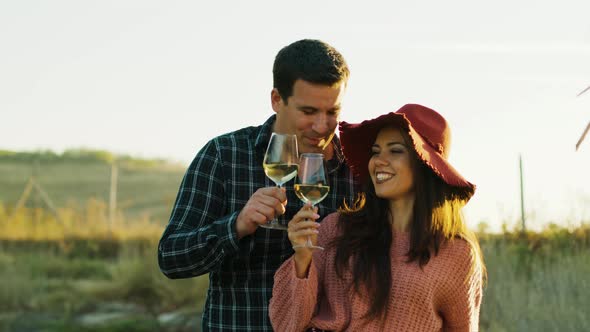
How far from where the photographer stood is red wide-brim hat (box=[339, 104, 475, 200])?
388 cm

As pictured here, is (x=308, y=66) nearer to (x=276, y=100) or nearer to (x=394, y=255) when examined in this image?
(x=276, y=100)

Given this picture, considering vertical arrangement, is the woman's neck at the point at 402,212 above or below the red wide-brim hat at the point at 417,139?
below

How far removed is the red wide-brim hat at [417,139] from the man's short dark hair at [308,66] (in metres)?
0.21

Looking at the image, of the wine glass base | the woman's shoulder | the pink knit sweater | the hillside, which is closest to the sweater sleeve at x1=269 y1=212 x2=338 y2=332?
the pink knit sweater

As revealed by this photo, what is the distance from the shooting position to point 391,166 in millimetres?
3844

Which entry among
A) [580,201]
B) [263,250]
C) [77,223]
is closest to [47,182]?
[77,223]

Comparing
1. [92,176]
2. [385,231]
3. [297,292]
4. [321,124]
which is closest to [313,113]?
[321,124]

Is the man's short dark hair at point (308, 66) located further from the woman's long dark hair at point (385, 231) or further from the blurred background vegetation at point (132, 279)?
the blurred background vegetation at point (132, 279)

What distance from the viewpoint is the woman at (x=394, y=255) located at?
12.4 feet

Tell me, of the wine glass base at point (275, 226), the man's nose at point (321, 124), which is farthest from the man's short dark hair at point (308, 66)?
the wine glass base at point (275, 226)

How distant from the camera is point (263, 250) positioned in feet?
13.8

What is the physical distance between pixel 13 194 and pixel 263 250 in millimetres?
20114

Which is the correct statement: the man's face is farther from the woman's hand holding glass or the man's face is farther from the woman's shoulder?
the woman's shoulder

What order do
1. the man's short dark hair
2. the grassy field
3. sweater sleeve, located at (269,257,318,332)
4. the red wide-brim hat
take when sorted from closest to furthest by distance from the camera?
sweater sleeve, located at (269,257,318,332)
the red wide-brim hat
the man's short dark hair
the grassy field
